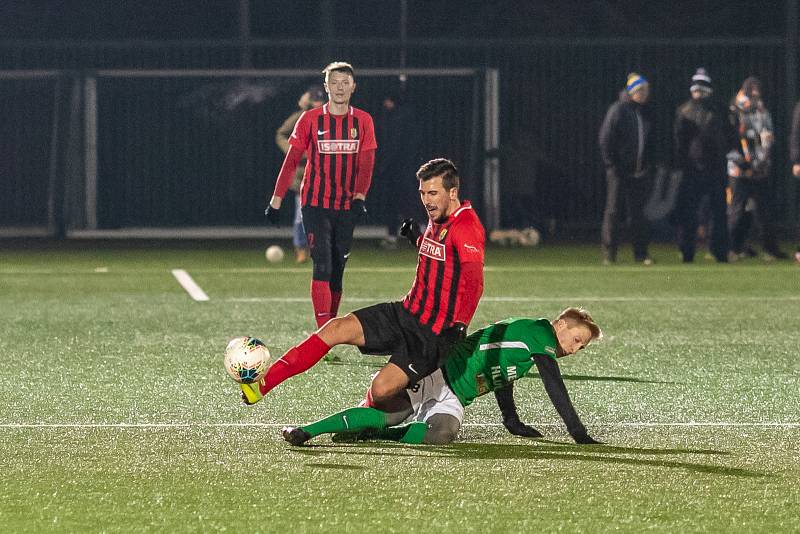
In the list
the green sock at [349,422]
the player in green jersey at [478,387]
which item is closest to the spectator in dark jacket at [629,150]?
the player in green jersey at [478,387]

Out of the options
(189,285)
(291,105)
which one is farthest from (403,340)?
(291,105)

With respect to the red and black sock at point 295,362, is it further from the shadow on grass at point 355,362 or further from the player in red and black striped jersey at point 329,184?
the player in red and black striped jersey at point 329,184

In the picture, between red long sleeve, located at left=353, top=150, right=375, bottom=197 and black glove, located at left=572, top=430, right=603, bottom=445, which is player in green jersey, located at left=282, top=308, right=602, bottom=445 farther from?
red long sleeve, located at left=353, top=150, right=375, bottom=197

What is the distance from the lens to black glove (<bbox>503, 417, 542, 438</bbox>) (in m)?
7.52

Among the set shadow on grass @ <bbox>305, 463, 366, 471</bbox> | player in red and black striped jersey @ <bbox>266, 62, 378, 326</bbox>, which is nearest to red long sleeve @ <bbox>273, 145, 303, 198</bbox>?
player in red and black striped jersey @ <bbox>266, 62, 378, 326</bbox>

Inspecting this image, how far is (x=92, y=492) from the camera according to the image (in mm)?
6254

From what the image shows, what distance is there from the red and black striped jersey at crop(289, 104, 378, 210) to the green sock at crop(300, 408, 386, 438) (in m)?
3.79

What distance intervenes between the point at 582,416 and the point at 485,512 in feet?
7.65

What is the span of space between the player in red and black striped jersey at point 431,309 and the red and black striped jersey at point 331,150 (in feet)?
10.3

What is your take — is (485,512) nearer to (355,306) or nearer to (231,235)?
(355,306)

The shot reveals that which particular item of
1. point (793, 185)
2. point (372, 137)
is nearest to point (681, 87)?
point (793, 185)

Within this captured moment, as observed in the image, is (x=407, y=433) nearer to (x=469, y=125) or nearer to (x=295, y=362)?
(x=295, y=362)

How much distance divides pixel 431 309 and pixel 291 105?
53.4 ft

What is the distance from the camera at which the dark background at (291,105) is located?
77.1ft
